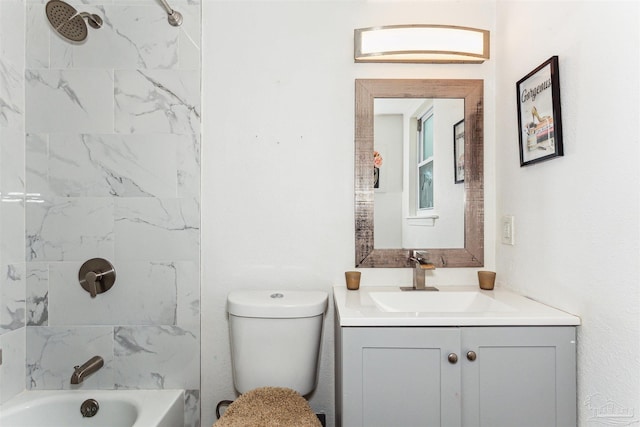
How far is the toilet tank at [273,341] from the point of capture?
142 centimetres

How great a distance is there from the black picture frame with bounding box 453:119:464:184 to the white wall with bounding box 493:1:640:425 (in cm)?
29

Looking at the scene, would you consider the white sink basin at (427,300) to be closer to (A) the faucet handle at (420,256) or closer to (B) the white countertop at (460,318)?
(A) the faucet handle at (420,256)

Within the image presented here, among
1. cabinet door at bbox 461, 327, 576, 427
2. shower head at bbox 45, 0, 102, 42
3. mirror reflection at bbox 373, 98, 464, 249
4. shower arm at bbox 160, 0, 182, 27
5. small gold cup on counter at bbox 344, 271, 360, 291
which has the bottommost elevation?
cabinet door at bbox 461, 327, 576, 427

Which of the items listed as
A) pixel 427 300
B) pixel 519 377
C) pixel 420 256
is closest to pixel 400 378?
pixel 519 377

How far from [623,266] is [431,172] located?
810 millimetres

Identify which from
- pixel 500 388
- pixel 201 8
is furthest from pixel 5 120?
pixel 500 388

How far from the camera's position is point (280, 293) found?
153 cm

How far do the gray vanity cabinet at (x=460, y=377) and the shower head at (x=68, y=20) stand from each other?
1.61 metres

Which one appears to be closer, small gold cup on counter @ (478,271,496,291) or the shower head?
the shower head

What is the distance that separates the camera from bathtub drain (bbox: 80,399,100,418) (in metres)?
1.50

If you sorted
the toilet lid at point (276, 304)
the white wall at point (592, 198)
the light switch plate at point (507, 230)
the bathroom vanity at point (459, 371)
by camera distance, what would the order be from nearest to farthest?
the white wall at point (592, 198), the bathroom vanity at point (459, 371), the toilet lid at point (276, 304), the light switch plate at point (507, 230)

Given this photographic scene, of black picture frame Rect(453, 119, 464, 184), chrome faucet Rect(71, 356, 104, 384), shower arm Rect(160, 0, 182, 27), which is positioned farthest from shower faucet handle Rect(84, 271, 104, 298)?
black picture frame Rect(453, 119, 464, 184)

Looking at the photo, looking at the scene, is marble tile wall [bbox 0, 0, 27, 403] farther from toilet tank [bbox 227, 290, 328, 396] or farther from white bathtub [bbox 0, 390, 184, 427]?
toilet tank [bbox 227, 290, 328, 396]

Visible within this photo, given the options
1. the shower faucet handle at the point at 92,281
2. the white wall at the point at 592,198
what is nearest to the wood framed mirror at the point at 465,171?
the white wall at the point at 592,198
